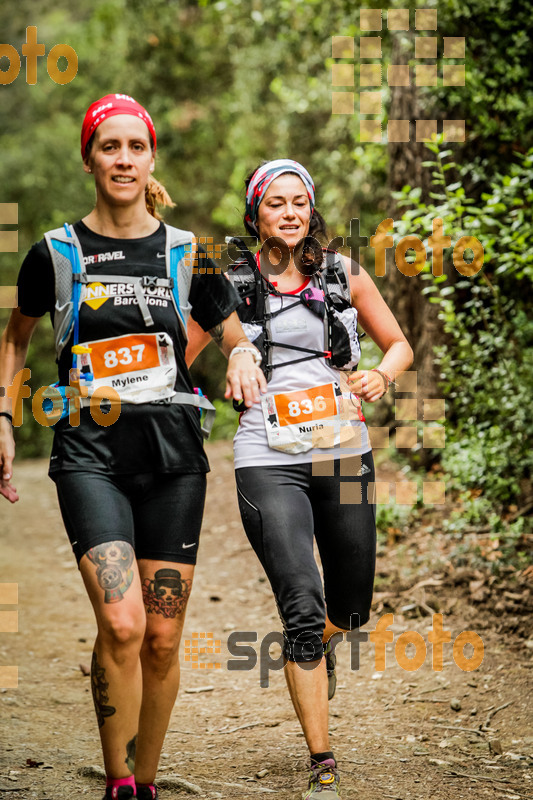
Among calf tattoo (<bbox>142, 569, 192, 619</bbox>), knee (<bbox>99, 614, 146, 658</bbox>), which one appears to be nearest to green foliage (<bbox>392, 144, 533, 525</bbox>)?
calf tattoo (<bbox>142, 569, 192, 619</bbox>)

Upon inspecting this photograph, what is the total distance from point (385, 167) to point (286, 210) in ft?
22.8

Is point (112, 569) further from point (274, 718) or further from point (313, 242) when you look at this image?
point (274, 718)

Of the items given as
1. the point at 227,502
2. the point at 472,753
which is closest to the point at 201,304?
the point at 472,753

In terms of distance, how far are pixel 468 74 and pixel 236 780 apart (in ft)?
20.5

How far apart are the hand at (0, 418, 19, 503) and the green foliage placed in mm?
3993

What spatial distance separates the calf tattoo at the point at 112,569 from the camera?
10.2ft

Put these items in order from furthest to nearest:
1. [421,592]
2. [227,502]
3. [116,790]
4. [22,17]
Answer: [22,17], [227,502], [421,592], [116,790]

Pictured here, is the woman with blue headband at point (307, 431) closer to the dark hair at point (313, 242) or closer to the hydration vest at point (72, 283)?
the dark hair at point (313, 242)

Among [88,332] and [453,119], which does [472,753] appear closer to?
[88,332]

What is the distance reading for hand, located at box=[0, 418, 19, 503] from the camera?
331 cm

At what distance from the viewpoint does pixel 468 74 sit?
7.84m

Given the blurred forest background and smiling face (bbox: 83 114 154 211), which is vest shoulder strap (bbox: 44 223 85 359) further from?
the blurred forest background

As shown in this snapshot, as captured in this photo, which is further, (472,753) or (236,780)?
(472,753)

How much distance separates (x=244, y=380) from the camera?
3338mm
